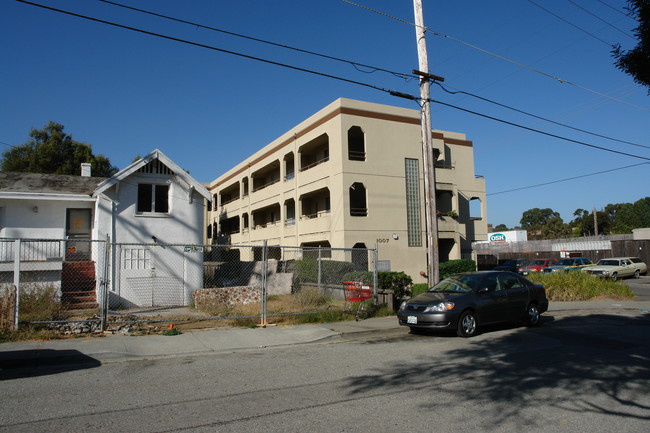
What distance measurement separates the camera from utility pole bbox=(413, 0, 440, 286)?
13.8m

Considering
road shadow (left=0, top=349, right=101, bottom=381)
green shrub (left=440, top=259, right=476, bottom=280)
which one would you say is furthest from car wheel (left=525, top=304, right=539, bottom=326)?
green shrub (left=440, top=259, right=476, bottom=280)

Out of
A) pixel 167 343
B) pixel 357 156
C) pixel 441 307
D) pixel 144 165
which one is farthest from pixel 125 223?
pixel 357 156

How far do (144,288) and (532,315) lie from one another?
12.1 meters

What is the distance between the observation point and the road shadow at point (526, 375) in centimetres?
535

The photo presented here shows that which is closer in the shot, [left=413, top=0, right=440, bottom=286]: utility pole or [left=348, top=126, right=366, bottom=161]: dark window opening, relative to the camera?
[left=413, top=0, right=440, bottom=286]: utility pole

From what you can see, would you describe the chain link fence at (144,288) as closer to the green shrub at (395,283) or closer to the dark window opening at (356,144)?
the green shrub at (395,283)

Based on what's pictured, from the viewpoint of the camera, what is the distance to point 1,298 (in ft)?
33.0

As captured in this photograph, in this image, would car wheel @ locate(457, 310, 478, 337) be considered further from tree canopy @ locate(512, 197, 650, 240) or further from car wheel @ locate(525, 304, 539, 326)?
tree canopy @ locate(512, 197, 650, 240)

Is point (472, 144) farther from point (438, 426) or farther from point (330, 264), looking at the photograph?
point (438, 426)

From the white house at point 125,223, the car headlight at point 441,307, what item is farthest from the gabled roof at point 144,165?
the car headlight at point 441,307

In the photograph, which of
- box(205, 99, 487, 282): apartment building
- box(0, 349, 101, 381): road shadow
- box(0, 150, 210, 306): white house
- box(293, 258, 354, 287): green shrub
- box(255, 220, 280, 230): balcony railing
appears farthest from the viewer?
box(255, 220, 280, 230): balcony railing

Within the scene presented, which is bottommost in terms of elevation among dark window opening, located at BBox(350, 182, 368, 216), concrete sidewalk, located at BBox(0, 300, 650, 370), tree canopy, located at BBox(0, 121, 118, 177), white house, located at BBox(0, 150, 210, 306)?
concrete sidewalk, located at BBox(0, 300, 650, 370)

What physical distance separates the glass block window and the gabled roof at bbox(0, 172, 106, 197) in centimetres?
1659

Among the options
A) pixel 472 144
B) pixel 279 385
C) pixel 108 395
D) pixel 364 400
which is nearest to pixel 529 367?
pixel 364 400
